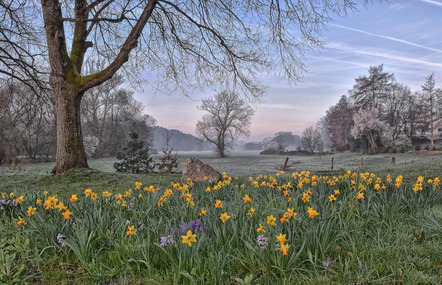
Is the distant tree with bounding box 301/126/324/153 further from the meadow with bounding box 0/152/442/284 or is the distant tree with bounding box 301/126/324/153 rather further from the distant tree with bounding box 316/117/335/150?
the meadow with bounding box 0/152/442/284

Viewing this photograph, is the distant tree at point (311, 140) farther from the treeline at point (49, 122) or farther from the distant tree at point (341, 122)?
the treeline at point (49, 122)

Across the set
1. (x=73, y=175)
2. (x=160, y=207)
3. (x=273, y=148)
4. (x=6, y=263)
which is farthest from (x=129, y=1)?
(x=273, y=148)

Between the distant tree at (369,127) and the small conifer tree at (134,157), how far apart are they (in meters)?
23.8

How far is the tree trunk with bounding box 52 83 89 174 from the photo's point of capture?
10.3m

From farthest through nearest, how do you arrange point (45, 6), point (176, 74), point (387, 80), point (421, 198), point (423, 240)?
point (387, 80) → point (176, 74) → point (45, 6) → point (421, 198) → point (423, 240)

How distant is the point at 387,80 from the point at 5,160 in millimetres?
37860

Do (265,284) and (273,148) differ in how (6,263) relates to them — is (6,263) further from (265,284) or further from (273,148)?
(273,148)

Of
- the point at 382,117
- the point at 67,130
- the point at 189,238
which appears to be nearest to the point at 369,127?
the point at 382,117

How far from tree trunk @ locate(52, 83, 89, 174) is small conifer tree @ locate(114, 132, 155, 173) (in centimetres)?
472

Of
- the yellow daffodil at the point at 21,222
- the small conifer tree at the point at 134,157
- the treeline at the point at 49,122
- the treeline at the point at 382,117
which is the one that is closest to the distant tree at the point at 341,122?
the treeline at the point at 382,117

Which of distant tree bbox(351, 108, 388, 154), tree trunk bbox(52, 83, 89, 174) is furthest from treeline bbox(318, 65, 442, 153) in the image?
tree trunk bbox(52, 83, 89, 174)

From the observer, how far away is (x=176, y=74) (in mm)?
12562

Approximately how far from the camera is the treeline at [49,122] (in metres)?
14.0

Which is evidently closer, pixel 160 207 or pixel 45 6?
pixel 160 207
